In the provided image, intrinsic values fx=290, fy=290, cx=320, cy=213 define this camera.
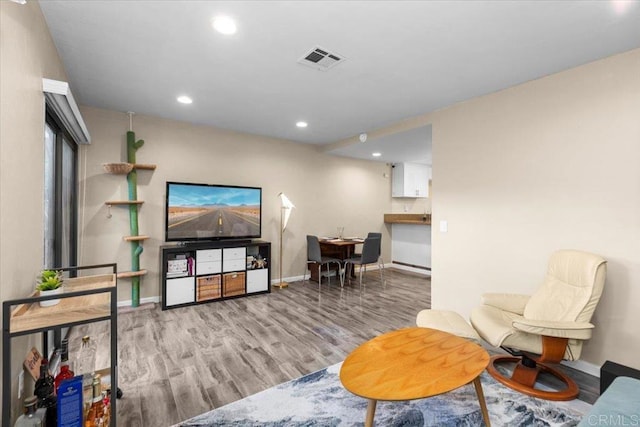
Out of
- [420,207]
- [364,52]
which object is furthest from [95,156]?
[420,207]

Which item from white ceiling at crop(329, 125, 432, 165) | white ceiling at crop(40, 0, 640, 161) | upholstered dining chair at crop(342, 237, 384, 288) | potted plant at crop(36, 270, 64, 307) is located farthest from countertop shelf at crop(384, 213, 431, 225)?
potted plant at crop(36, 270, 64, 307)

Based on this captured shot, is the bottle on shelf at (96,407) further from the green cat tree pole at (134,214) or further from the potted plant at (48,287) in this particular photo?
the green cat tree pole at (134,214)

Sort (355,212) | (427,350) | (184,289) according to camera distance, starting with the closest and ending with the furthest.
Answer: (427,350) → (184,289) → (355,212)

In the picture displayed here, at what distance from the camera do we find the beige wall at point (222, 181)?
3.71 meters

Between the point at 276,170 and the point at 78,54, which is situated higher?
the point at 78,54

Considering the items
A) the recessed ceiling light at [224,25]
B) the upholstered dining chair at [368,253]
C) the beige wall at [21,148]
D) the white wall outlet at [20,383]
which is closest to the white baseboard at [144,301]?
the beige wall at [21,148]

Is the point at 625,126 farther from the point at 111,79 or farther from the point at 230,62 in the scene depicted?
the point at 111,79

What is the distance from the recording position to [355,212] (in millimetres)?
6305

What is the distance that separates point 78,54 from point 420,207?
6.66 metres

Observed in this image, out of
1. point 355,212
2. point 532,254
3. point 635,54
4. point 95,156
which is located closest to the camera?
point 635,54

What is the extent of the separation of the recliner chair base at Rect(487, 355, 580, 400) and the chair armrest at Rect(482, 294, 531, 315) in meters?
0.45

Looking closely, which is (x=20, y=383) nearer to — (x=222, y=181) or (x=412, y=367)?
(x=412, y=367)

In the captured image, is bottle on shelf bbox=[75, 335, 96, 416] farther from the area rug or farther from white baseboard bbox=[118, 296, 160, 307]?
white baseboard bbox=[118, 296, 160, 307]

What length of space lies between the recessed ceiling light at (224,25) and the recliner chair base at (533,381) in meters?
3.22
